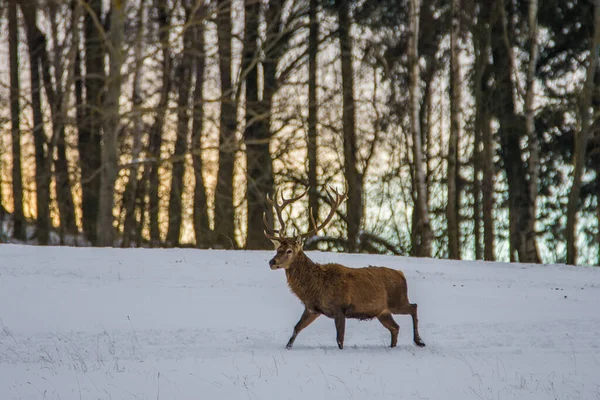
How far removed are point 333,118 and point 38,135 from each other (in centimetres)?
917

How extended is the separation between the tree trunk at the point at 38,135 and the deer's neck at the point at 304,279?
1468 cm

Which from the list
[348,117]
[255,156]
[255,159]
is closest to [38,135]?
[255,156]

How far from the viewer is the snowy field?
25.7 feet

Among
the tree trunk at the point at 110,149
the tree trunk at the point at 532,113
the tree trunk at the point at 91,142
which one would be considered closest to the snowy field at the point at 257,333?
the tree trunk at the point at 110,149

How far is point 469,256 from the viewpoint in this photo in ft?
96.5

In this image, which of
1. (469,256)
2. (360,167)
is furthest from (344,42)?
(469,256)

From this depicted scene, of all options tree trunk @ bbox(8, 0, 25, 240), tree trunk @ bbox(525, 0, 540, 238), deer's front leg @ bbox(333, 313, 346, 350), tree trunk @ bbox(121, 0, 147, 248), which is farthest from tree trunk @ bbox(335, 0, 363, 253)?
deer's front leg @ bbox(333, 313, 346, 350)

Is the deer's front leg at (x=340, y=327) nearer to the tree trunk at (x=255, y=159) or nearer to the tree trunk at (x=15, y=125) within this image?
the tree trunk at (x=255, y=159)

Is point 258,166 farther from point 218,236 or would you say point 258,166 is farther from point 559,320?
point 559,320

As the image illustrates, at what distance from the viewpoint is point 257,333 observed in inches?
427

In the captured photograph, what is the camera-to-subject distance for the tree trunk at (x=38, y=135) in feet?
77.9

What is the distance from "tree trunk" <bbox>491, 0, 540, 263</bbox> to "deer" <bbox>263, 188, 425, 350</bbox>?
1400 centimetres

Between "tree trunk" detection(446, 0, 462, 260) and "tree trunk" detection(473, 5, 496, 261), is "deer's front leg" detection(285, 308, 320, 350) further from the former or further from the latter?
"tree trunk" detection(473, 5, 496, 261)

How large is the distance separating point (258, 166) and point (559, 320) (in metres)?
10.6
